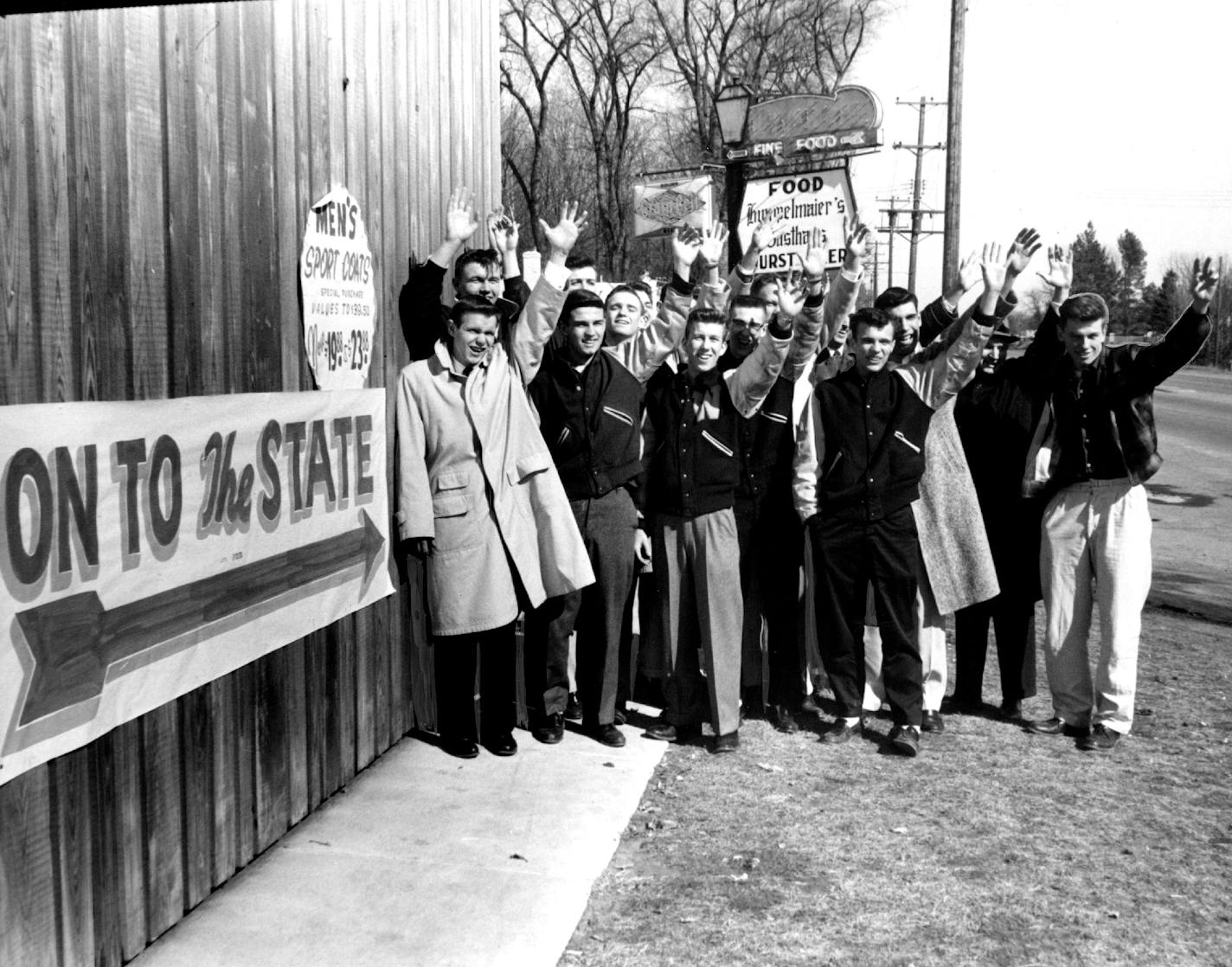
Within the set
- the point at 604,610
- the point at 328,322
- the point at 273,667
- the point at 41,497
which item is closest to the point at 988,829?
the point at 604,610

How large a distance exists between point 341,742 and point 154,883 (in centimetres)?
138

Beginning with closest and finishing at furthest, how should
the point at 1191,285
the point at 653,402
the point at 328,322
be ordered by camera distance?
the point at 328,322, the point at 1191,285, the point at 653,402

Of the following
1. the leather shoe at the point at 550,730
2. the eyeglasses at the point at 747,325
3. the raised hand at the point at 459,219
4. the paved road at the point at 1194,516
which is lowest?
the paved road at the point at 1194,516

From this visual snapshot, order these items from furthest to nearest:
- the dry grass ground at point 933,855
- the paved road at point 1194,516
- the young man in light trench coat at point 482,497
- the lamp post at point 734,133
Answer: the lamp post at point 734,133 < the paved road at point 1194,516 < the young man in light trench coat at point 482,497 < the dry grass ground at point 933,855

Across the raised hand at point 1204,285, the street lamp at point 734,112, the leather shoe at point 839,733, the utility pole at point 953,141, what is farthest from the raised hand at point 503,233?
the utility pole at point 953,141

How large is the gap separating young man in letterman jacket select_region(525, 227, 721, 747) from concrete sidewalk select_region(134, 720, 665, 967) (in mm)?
298

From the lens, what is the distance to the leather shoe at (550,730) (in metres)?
5.80

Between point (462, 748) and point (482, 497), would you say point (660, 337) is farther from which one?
point (462, 748)

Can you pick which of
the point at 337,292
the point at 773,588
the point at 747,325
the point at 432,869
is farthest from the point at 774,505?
the point at 432,869

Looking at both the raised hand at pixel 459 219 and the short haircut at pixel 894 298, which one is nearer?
the raised hand at pixel 459 219

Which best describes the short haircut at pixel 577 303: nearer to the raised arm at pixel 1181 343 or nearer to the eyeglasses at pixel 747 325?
the eyeglasses at pixel 747 325

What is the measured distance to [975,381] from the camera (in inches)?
257

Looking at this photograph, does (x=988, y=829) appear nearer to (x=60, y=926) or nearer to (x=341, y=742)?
(x=341, y=742)

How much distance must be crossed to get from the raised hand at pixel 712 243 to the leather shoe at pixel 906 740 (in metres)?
2.28
